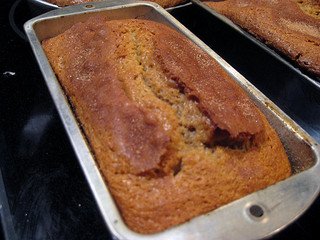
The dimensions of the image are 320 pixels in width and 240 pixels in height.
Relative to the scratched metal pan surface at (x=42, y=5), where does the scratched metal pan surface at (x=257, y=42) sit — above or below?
below

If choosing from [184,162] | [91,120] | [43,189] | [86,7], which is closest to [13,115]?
[43,189]

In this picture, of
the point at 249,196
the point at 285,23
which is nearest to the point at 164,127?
the point at 249,196

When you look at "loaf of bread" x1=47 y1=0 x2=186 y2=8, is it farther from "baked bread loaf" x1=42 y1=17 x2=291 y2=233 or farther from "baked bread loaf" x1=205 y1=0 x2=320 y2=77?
"baked bread loaf" x1=42 y1=17 x2=291 y2=233

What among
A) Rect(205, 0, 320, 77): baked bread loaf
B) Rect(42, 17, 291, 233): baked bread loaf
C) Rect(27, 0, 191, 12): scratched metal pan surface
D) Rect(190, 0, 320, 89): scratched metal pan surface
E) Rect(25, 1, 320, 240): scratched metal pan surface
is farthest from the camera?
Rect(27, 0, 191, 12): scratched metal pan surface

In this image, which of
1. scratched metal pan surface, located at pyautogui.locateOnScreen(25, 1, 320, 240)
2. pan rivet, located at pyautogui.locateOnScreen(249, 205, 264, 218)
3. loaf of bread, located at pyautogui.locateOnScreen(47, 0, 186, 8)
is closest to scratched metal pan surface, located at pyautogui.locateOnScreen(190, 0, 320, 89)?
loaf of bread, located at pyautogui.locateOnScreen(47, 0, 186, 8)

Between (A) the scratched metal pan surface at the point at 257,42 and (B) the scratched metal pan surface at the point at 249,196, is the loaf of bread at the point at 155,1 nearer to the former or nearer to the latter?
(A) the scratched metal pan surface at the point at 257,42

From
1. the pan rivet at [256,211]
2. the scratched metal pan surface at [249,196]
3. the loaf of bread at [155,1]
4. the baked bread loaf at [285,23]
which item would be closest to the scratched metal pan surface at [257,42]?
the baked bread loaf at [285,23]
